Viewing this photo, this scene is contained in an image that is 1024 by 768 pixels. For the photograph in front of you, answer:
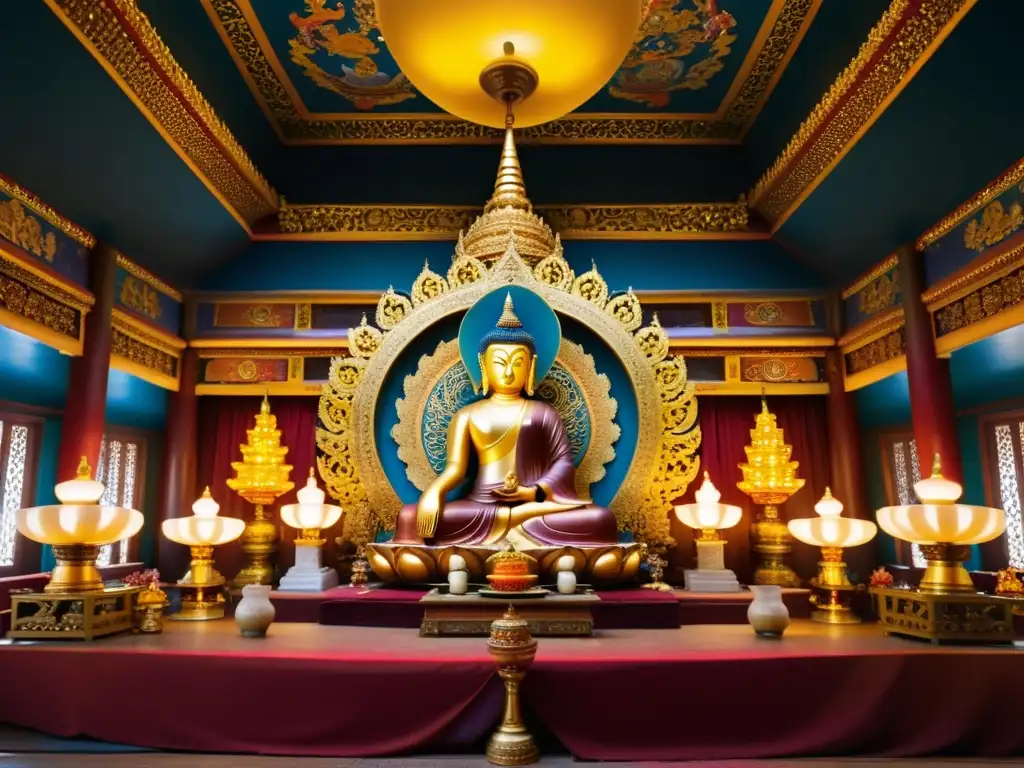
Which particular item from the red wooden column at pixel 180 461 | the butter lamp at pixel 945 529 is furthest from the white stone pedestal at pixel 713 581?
the red wooden column at pixel 180 461

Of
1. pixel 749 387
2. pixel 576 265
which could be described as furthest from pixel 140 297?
pixel 749 387

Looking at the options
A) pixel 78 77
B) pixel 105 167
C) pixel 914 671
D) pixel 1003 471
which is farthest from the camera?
pixel 1003 471

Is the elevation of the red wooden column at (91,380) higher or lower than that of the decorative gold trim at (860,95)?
lower

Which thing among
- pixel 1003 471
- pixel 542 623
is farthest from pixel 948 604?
pixel 1003 471

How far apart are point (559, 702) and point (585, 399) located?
98.7 inches

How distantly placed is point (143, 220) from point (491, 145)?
254 cm

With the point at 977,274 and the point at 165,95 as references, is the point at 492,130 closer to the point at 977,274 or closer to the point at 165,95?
the point at 165,95

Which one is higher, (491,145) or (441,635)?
(491,145)

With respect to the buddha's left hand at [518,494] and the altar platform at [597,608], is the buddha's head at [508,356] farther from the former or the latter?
the altar platform at [597,608]

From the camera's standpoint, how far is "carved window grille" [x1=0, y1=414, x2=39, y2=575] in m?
4.72

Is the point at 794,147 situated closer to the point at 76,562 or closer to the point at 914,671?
the point at 914,671

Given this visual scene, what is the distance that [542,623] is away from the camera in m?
3.23

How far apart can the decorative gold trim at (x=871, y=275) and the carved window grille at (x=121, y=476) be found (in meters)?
5.39

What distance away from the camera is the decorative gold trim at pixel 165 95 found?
3.31 m
